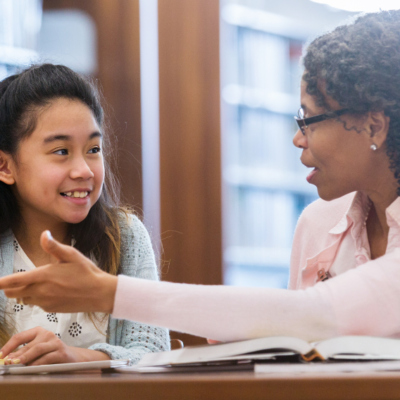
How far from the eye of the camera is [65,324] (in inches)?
50.6

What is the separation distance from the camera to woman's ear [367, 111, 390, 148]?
98cm

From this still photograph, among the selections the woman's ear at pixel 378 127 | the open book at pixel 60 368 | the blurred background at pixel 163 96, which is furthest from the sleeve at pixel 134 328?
the blurred background at pixel 163 96

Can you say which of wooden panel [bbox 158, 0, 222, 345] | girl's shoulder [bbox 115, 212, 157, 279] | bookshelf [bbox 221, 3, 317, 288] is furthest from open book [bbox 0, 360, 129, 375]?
bookshelf [bbox 221, 3, 317, 288]

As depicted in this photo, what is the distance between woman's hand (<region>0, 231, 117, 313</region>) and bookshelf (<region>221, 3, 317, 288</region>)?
7.49 ft

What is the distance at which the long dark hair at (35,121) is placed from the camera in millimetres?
1360

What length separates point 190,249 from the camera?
2387mm

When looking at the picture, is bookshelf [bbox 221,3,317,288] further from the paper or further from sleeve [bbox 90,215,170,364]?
the paper

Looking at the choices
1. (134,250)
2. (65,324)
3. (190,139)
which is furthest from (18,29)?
(65,324)

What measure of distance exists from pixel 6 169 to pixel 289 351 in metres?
1.03

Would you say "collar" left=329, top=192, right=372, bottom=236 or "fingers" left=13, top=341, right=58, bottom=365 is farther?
"collar" left=329, top=192, right=372, bottom=236

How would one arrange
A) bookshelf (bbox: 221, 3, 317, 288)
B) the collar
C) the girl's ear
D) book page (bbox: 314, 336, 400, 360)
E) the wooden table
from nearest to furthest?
the wooden table < book page (bbox: 314, 336, 400, 360) < the collar < the girl's ear < bookshelf (bbox: 221, 3, 317, 288)

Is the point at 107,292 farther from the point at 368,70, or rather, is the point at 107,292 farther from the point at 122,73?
the point at 122,73

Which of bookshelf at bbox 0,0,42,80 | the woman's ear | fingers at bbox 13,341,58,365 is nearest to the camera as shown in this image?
fingers at bbox 13,341,58,365

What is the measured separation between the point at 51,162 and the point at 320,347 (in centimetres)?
88
